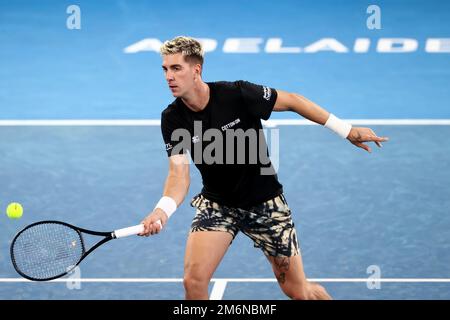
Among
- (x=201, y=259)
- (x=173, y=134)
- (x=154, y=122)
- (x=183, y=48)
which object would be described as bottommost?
(x=201, y=259)

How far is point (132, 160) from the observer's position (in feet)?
40.7

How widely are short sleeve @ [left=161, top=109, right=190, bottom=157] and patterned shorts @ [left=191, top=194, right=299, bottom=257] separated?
0.46 meters

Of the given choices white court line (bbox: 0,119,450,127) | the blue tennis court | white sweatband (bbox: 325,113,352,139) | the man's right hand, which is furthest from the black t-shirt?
white court line (bbox: 0,119,450,127)

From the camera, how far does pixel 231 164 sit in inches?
321

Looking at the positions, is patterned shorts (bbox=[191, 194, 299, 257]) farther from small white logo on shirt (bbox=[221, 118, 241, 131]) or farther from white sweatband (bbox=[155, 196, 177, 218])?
small white logo on shirt (bbox=[221, 118, 241, 131])

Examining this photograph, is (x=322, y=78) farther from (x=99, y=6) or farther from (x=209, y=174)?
(x=209, y=174)

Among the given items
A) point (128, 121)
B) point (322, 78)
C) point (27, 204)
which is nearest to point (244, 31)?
point (322, 78)

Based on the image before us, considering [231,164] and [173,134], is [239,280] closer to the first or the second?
[231,164]

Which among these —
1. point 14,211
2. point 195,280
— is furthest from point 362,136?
point 14,211

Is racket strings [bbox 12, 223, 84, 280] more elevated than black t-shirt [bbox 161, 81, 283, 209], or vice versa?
black t-shirt [bbox 161, 81, 283, 209]

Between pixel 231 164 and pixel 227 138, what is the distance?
0.68ft

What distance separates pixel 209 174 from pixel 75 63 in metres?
7.69

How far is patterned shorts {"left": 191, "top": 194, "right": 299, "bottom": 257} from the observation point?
26.8ft

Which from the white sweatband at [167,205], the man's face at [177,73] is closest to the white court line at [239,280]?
the white sweatband at [167,205]
